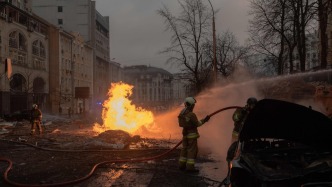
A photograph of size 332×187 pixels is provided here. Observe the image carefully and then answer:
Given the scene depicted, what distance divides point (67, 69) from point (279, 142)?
60894 millimetres

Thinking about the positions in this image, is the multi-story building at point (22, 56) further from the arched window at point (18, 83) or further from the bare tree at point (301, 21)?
the bare tree at point (301, 21)

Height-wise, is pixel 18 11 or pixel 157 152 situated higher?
pixel 18 11

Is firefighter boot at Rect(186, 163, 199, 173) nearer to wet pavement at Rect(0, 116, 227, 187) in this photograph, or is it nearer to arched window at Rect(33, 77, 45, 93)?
wet pavement at Rect(0, 116, 227, 187)

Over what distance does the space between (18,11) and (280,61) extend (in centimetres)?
3401

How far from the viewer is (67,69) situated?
63.6 meters

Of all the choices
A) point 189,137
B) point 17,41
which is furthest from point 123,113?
point 17,41

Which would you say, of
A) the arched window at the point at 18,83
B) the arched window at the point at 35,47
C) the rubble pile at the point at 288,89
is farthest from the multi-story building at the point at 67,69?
the rubble pile at the point at 288,89

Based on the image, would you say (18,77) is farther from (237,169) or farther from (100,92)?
(237,169)

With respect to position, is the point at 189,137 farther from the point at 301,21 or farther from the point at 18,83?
the point at 18,83

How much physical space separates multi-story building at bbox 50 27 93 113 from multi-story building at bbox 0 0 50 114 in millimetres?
1367

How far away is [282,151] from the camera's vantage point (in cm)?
546

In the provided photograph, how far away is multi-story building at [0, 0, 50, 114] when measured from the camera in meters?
44.5

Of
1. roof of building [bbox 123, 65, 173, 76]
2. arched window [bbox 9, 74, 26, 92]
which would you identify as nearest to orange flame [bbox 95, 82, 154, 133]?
arched window [bbox 9, 74, 26, 92]

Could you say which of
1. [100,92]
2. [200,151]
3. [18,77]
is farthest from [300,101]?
[100,92]
